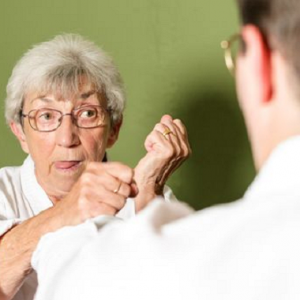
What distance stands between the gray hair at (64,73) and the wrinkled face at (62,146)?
0.02m

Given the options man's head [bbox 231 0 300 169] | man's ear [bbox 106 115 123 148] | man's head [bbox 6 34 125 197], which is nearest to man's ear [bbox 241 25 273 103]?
man's head [bbox 231 0 300 169]

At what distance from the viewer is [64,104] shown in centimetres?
183

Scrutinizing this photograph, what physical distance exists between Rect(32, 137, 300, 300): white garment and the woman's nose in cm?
106

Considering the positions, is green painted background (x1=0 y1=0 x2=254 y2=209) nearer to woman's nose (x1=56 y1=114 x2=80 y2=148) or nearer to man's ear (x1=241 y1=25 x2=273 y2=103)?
woman's nose (x1=56 y1=114 x2=80 y2=148)

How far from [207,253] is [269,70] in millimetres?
198

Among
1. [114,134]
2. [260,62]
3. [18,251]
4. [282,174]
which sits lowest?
[18,251]

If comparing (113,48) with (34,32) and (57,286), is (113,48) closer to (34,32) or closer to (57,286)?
(34,32)

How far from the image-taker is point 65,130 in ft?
6.02

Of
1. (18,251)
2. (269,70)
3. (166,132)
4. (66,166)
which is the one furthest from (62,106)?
(269,70)

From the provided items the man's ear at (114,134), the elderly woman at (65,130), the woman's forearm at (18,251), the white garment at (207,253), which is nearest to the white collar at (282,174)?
the white garment at (207,253)

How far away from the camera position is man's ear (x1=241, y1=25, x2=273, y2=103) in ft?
2.43

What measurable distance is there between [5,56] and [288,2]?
1.55 m

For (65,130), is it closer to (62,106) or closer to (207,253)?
(62,106)

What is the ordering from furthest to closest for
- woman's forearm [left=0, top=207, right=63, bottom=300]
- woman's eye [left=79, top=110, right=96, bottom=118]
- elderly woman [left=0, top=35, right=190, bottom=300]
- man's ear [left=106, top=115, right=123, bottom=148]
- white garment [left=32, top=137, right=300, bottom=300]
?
man's ear [left=106, top=115, right=123, bottom=148] → woman's eye [left=79, top=110, right=96, bottom=118] → elderly woman [left=0, top=35, right=190, bottom=300] → woman's forearm [left=0, top=207, right=63, bottom=300] → white garment [left=32, top=137, right=300, bottom=300]
